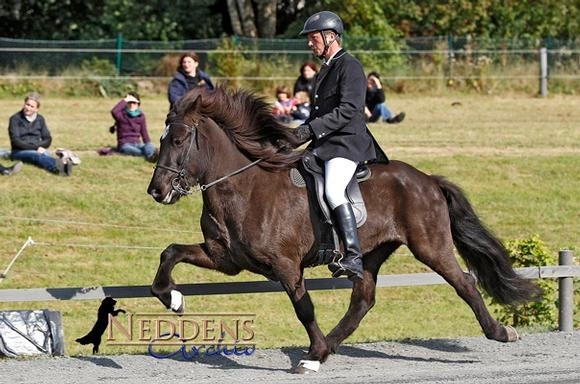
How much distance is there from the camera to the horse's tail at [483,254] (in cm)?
1070

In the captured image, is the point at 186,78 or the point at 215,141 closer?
the point at 215,141

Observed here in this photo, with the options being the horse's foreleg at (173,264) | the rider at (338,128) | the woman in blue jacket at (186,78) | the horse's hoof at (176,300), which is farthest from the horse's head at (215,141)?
the woman in blue jacket at (186,78)

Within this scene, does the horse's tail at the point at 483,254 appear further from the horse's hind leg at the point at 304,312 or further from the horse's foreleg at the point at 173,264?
the horse's foreleg at the point at 173,264

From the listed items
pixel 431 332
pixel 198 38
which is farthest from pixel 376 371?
pixel 198 38

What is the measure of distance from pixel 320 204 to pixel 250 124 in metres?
0.87

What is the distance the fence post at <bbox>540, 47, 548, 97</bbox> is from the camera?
98.5ft

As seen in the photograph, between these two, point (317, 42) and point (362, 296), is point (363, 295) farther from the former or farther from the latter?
point (317, 42)

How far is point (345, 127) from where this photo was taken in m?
9.98

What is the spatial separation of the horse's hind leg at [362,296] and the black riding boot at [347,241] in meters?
0.79

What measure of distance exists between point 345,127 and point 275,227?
0.97 meters

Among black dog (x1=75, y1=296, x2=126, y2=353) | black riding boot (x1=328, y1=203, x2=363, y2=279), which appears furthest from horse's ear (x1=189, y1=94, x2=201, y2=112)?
black dog (x1=75, y1=296, x2=126, y2=353)

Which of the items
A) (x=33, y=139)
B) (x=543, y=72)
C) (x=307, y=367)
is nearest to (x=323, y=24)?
(x=307, y=367)

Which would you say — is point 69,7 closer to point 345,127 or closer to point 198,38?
point 198,38

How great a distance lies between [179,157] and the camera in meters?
9.66
